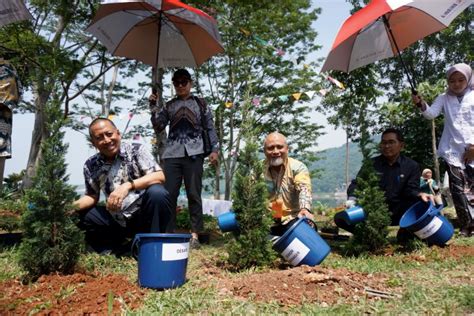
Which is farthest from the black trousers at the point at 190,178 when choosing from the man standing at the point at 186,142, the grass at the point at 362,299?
the grass at the point at 362,299

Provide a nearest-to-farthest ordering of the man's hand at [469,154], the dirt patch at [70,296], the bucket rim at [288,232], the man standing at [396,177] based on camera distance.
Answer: the dirt patch at [70,296]
the bucket rim at [288,232]
the man standing at [396,177]
the man's hand at [469,154]

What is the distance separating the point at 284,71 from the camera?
15.3m

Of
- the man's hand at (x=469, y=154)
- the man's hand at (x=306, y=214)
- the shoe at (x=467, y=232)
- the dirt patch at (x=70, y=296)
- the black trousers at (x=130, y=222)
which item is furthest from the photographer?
the shoe at (x=467, y=232)

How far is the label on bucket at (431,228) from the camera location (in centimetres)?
360

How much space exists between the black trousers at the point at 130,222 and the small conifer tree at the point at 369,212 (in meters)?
1.64

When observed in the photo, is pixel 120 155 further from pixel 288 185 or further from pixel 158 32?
pixel 158 32

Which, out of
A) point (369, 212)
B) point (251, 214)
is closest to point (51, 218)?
point (251, 214)

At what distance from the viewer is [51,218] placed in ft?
8.80

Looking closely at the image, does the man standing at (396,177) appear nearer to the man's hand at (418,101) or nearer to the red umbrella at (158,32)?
the man's hand at (418,101)

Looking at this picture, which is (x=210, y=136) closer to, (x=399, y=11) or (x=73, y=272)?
(x=73, y=272)

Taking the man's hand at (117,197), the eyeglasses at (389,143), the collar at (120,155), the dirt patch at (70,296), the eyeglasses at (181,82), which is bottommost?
the dirt patch at (70,296)

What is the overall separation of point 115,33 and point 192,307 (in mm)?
3430

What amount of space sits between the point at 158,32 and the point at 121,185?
84.1 inches

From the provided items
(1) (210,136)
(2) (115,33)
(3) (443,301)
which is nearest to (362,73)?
(1) (210,136)
